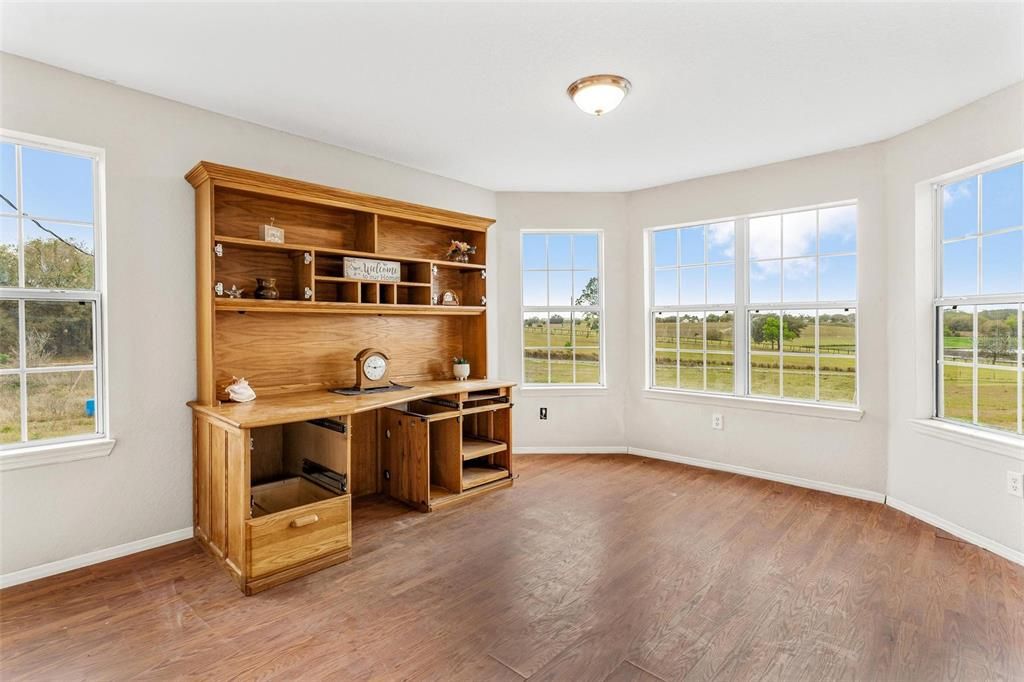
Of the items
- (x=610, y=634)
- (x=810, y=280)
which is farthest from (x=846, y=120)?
(x=610, y=634)

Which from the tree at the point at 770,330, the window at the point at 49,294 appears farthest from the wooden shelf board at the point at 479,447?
the tree at the point at 770,330

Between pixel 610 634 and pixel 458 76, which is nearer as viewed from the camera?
pixel 610 634

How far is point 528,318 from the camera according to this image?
16.8 ft

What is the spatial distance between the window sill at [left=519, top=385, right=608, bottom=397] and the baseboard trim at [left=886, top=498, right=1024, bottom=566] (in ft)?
8.14

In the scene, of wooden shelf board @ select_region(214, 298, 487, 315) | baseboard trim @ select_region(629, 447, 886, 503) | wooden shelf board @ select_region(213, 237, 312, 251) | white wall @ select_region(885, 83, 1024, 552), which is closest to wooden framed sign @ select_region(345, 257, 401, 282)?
wooden shelf board @ select_region(214, 298, 487, 315)

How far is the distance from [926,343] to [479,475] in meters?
3.32

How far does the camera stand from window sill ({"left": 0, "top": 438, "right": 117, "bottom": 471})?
2.50 metres

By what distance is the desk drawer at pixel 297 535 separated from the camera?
252 centimetres

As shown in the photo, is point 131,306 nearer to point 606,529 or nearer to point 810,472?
point 606,529

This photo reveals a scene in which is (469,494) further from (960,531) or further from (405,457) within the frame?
(960,531)

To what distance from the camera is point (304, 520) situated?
2.68m

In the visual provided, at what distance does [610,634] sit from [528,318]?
3.32m

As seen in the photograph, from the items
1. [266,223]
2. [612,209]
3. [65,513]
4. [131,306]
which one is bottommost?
[65,513]

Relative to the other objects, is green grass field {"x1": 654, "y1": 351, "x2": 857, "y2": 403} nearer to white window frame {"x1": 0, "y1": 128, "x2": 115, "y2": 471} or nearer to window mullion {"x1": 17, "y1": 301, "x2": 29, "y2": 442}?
white window frame {"x1": 0, "y1": 128, "x2": 115, "y2": 471}
